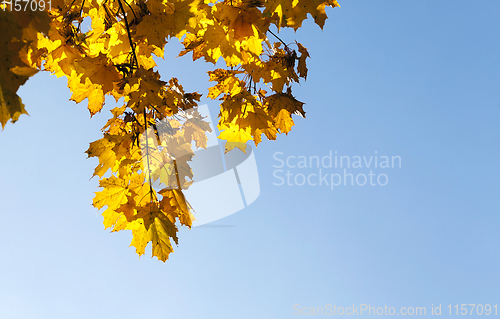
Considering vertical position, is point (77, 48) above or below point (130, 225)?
above

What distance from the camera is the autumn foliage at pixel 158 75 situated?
214 centimetres

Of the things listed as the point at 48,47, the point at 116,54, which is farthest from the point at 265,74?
the point at 48,47

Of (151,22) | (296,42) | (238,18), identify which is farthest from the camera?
(296,42)

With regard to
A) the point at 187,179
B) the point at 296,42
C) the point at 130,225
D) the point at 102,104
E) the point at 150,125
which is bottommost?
the point at 130,225

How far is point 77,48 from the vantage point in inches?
95.3

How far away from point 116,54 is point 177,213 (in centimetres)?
116

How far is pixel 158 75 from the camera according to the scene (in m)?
2.22

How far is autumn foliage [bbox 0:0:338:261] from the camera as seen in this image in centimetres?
214

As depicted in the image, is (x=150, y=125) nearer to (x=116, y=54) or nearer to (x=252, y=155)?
(x=116, y=54)

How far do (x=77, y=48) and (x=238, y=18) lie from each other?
1.15 meters

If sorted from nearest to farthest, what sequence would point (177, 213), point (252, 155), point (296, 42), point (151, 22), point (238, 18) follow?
1. point (151, 22)
2. point (238, 18)
3. point (177, 213)
4. point (296, 42)
5. point (252, 155)

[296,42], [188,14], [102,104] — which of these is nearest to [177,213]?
[102,104]

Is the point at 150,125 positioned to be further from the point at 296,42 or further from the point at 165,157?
the point at 296,42

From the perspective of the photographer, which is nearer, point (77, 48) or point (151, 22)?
point (151, 22)
